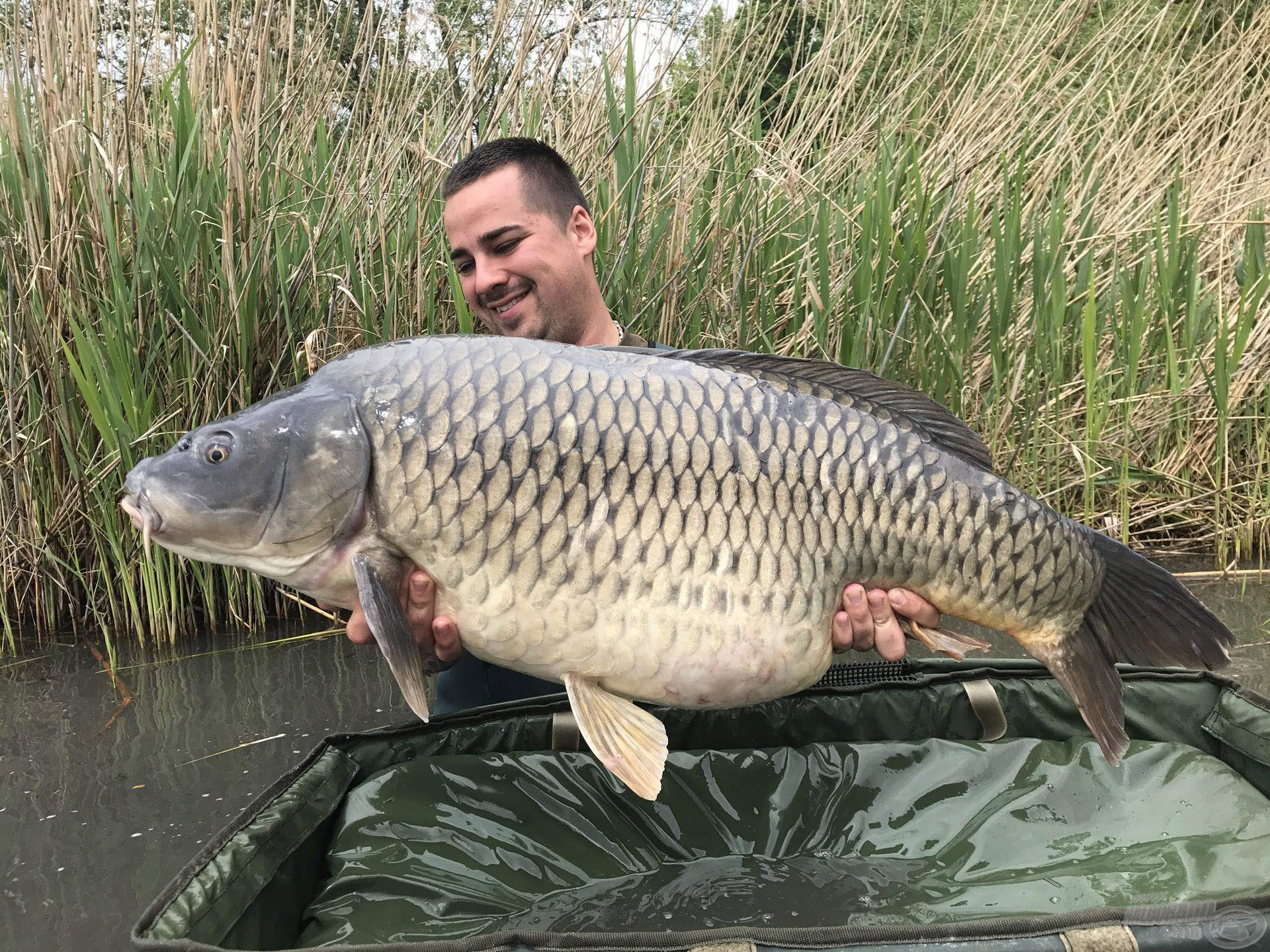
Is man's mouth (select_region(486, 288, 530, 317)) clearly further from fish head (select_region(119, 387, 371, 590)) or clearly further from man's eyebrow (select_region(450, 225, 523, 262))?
fish head (select_region(119, 387, 371, 590))

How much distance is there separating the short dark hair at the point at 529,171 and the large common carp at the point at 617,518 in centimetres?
75

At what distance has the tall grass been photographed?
2.39 m

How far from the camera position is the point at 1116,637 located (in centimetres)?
141

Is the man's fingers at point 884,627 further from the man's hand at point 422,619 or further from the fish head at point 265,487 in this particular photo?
the fish head at point 265,487

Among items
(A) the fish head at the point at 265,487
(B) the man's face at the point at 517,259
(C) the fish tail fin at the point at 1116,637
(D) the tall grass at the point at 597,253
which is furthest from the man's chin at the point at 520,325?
(C) the fish tail fin at the point at 1116,637

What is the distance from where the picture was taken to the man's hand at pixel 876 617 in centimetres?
139

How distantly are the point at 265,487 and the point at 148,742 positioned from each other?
3.35 feet

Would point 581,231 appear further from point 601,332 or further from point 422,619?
point 422,619

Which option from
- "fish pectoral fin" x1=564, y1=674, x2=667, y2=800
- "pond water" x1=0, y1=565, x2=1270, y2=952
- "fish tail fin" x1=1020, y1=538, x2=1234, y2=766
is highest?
"fish tail fin" x1=1020, y1=538, x2=1234, y2=766

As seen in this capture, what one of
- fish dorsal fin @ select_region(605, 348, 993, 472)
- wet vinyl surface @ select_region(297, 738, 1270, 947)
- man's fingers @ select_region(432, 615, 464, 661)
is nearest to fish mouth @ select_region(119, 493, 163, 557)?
man's fingers @ select_region(432, 615, 464, 661)

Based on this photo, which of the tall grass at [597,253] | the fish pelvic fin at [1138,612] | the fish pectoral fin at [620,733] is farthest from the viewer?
the tall grass at [597,253]

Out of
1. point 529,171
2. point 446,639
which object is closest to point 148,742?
point 446,639

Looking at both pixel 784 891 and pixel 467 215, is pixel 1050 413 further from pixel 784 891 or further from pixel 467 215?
pixel 784 891

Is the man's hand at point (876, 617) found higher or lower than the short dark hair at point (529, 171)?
lower
